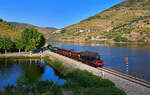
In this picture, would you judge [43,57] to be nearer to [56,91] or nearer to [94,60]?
[94,60]

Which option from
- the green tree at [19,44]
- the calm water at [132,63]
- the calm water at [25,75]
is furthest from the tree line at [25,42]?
the calm water at [132,63]

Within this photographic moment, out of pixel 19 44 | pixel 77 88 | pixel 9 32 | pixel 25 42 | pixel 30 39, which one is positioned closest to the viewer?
pixel 77 88

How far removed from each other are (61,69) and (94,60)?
34.2 feet

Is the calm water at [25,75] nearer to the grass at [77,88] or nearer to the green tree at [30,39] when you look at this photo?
the grass at [77,88]

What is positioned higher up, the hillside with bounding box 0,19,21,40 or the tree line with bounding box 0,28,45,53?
the hillside with bounding box 0,19,21,40

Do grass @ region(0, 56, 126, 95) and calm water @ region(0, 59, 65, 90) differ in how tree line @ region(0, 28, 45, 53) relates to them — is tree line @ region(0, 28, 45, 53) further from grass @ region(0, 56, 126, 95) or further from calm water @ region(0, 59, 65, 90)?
grass @ region(0, 56, 126, 95)

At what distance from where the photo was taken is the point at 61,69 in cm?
4569

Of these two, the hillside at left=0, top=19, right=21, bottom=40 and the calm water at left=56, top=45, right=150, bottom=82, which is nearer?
the calm water at left=56, top=45, right=150, bottom=82

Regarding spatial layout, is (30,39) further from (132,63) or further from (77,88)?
(77,88)

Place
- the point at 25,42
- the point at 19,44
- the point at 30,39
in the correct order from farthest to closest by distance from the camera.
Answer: the point at 19,44
the point at 25,42
the point at 30,39

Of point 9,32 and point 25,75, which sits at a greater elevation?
point 9,32

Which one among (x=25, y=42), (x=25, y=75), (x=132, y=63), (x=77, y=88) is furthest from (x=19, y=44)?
(x=77, y=88)

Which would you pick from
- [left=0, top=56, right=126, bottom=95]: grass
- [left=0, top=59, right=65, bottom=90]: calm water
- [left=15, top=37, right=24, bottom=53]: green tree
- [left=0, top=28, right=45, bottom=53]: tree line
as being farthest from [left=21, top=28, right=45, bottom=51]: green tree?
[left=0, top=56, right=126, bottom=95]: grass

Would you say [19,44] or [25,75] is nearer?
[25,75]
